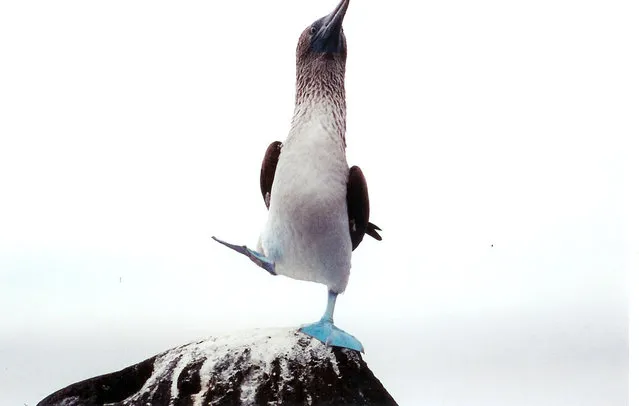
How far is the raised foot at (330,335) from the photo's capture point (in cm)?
287

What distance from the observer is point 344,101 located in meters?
2.97

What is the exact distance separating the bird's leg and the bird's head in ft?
2.01

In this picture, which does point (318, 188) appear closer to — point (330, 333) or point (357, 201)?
point (357, 201)

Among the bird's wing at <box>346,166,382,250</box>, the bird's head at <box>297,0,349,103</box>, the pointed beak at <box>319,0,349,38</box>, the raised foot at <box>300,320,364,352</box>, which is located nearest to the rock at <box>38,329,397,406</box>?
the raised foot at <box>300,320,364,352</box>

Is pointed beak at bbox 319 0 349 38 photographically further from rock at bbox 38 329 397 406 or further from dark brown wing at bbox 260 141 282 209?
rock at bbox 38 329 397 406

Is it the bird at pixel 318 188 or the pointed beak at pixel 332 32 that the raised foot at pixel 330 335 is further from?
the pointed beak at pixel 332 32

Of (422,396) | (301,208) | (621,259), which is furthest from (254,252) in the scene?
(621,259)

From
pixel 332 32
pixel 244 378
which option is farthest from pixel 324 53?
pixel 244 378

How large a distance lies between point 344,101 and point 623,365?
1.25 m

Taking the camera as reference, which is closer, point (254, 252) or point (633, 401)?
point (254, 252)

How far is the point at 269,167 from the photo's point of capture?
3.01m

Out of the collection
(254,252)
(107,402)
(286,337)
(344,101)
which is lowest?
(107,402)

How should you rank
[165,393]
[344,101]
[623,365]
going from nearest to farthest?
1. [165,393]
2. [344,101]
3. [623,365]

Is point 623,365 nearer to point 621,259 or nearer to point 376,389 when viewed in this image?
point 621,259
